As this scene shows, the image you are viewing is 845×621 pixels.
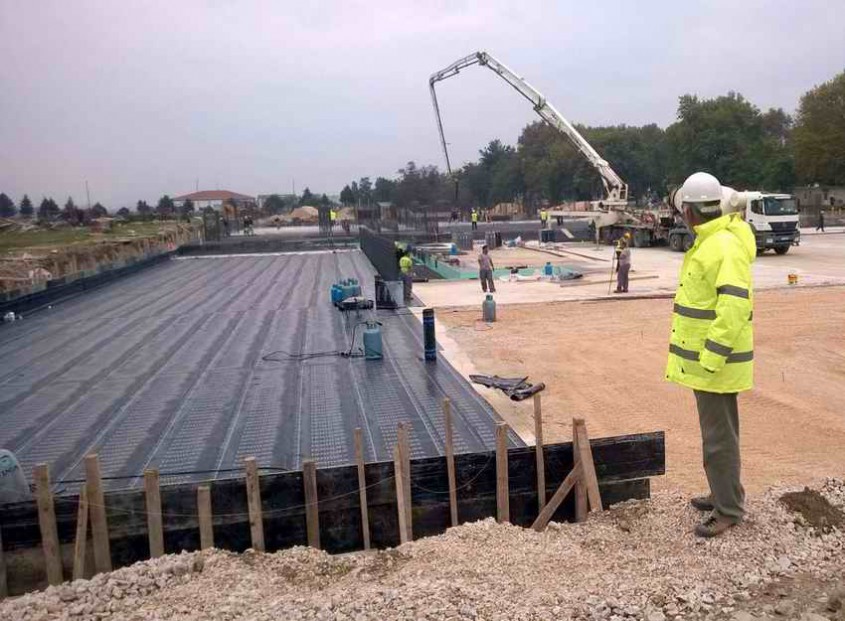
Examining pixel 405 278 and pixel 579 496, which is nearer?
pixel 579 496

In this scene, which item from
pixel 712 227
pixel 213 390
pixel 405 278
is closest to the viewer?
pixel 712 227

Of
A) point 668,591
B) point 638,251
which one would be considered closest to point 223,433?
point 668,591

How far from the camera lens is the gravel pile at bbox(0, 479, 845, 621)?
3666mm

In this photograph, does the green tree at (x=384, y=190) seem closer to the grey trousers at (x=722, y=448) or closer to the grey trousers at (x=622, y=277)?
the grey trousers at (x=622, y=277)

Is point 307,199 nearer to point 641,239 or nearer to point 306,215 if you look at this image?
point 306,215

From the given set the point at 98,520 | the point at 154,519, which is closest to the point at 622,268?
the point at 154,519

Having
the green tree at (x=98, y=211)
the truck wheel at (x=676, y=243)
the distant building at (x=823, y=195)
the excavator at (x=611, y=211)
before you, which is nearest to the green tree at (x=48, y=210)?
the green tree at (x=98, y=211)

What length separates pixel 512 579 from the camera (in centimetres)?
397

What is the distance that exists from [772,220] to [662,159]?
147 ft

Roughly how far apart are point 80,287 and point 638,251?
20.2m

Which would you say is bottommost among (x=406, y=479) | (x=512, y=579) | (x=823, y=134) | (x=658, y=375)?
(x=658, y=375)

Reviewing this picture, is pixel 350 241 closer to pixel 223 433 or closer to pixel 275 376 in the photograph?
pixel 275 376

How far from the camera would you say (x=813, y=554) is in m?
4.14

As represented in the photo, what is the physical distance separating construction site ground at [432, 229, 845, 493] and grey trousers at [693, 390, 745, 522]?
1562 mm
